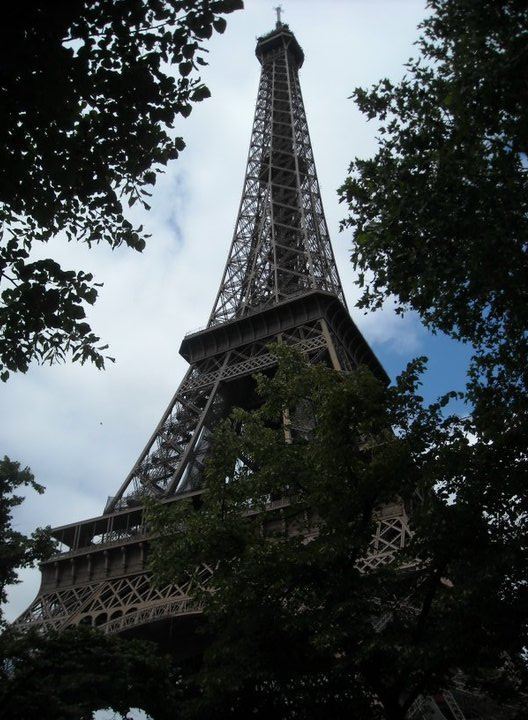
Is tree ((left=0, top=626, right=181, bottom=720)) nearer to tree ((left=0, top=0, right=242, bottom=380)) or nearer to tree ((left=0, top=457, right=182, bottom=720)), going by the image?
tree ((left=0, top=457, right=182, bottom=720))

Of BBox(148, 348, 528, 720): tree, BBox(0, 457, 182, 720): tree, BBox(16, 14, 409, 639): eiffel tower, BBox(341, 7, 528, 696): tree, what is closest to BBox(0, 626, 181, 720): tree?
BBox(0, 457, 182, 720): tree

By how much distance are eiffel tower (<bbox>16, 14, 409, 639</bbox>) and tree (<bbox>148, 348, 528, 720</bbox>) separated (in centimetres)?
263

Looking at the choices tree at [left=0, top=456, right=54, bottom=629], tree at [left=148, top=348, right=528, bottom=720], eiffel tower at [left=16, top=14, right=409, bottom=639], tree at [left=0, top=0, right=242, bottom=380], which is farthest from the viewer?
eiffel tower at [left=16, top=14, right=409, bottom=639]

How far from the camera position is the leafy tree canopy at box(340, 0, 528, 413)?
10.1 m

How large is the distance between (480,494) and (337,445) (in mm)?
2569

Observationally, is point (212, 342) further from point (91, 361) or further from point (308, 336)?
point (91, 361)

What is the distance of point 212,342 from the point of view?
38.0 metres

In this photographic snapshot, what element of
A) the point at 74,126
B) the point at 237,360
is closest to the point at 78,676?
the point at 74,126

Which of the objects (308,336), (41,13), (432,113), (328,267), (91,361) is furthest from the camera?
(328,267)

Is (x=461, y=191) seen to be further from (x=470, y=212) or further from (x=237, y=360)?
(x=237, y=360)

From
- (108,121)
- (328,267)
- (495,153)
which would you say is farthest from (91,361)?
(328,267)

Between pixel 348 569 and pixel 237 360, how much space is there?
25493mm

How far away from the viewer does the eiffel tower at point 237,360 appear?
2558cm

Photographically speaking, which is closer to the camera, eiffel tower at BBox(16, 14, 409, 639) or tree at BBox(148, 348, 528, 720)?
tree at BBox(148, 348, 528, 720)
